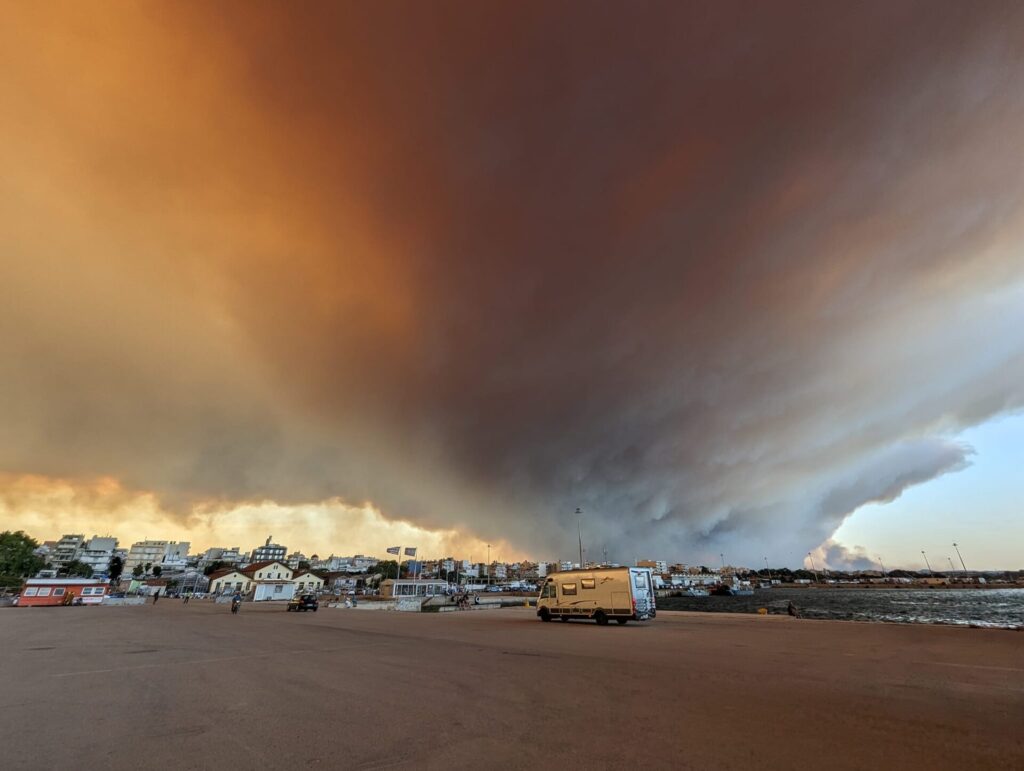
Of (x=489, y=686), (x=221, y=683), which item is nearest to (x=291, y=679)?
(x=221, y=683)

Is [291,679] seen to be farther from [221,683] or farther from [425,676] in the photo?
[425,676]

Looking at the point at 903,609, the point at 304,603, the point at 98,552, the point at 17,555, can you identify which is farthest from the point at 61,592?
the point at 98,552

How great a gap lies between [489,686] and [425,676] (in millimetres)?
2123

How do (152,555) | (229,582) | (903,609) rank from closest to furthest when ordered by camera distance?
(903,609)
(229,582)
(152,555)

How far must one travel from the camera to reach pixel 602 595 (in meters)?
26.2

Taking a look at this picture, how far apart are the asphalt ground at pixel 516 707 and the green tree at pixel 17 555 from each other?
12138cm

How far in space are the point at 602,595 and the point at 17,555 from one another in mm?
136719

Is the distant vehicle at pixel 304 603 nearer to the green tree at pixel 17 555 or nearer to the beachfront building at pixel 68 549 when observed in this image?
the green tree at pixel 17 555

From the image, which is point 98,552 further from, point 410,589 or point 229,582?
point 410,589

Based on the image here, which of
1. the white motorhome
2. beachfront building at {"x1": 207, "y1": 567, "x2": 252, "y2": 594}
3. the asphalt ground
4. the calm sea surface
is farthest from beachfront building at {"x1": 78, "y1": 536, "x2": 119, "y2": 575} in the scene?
the asphalt ground

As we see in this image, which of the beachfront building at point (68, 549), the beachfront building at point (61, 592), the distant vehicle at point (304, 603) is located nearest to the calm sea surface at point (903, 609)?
the distant vehicle at point (304, 603)

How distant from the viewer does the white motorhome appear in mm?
25219

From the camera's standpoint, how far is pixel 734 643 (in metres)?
16.9

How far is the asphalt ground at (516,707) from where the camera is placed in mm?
5867
